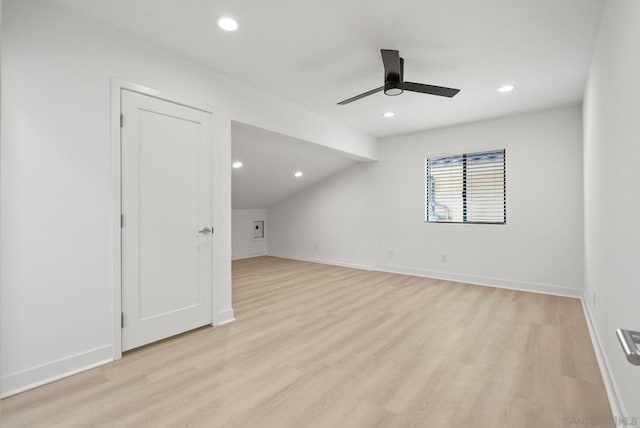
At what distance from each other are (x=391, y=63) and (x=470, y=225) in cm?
328

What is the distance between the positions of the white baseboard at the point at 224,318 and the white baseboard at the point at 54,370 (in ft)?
3.04

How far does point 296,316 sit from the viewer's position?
331 centimetres

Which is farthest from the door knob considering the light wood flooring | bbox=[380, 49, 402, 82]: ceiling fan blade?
bbox=[380, 49, 402, 82]: ceiling fan blade

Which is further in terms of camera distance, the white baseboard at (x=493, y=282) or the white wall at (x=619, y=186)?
the white baseboard at (x=493, y=282)

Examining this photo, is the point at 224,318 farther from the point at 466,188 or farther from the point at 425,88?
the point at 466,188

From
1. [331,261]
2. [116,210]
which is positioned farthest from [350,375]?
[331,261]

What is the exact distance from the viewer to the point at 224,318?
312 centimetres

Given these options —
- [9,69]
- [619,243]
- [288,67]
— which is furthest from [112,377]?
[619,243]

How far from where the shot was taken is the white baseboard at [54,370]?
6.21 ft

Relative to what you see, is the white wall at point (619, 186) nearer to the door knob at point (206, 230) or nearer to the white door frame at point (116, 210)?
the door knob at point (206, 230)

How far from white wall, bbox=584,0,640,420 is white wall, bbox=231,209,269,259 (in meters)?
6.38


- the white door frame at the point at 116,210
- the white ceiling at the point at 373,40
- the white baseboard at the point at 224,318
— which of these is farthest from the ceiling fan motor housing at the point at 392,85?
the white baseboard at the point at 224,318

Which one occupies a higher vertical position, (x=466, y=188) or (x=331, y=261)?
(x=466, y=188)

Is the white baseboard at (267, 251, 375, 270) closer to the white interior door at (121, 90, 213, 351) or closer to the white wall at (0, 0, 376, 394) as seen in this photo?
the white interior door at (121, 90, 213, 351)
